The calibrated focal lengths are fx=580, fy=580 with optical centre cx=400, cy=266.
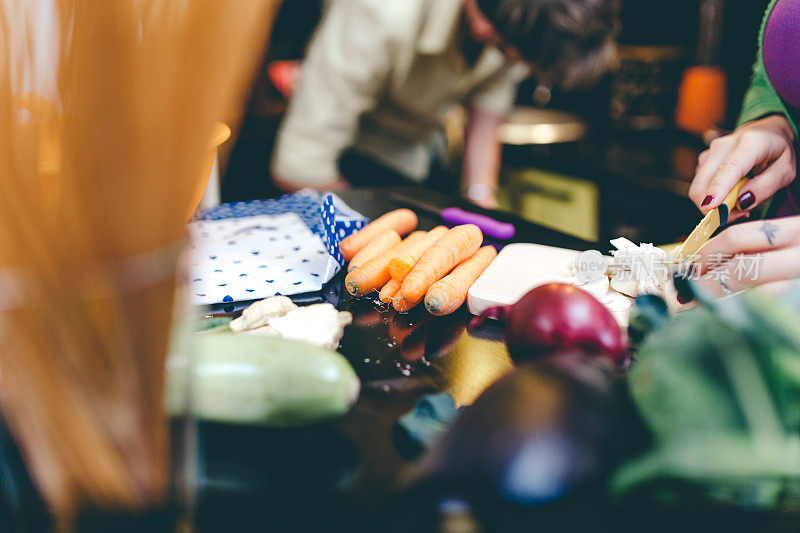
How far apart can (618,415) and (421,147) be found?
68.9 inches

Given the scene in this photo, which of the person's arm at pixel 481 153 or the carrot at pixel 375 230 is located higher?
the carrot at pixel 375 230

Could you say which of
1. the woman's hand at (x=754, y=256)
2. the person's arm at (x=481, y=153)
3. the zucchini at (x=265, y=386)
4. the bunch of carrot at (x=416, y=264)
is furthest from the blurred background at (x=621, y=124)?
the zucchini at (x=265, y=386)

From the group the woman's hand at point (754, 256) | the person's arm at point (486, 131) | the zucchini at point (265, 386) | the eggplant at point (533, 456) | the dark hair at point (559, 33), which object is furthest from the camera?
the person's arm at point (486, 131)

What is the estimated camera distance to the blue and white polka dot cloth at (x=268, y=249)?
79cm

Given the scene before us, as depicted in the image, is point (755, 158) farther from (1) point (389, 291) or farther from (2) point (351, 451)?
(2) point (351, 451)

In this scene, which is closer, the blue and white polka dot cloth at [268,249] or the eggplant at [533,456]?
the eggplant at [533,456]

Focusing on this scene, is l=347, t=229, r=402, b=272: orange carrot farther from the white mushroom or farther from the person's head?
the person's head

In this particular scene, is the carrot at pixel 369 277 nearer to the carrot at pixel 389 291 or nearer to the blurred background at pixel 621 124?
the carrot at pixel 389 291

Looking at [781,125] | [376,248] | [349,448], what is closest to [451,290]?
[376,248]

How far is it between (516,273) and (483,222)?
0.81 ft

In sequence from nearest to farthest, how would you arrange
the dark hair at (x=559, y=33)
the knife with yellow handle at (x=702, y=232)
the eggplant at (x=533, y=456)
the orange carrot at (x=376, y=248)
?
the eggplant at (x=533, y=456) → the knife with yellow handle at (x=702, y=232) → the orange carrot at (x=376, y=248) → the dark hair at (x=559, y=33)

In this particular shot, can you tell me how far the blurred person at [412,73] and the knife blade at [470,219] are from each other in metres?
0.59

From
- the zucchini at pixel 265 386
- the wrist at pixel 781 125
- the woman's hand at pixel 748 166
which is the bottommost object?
the zucchini at pixel 265 386

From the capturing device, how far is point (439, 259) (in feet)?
2.61
